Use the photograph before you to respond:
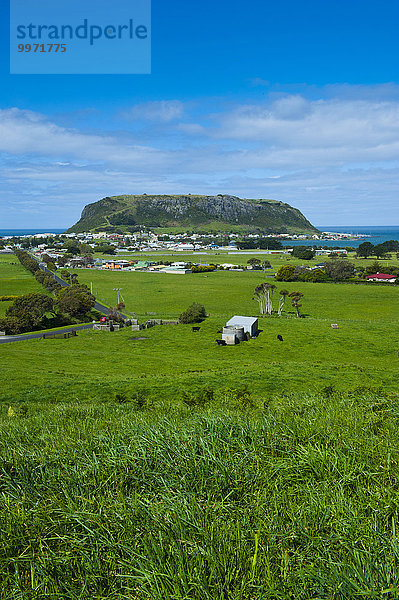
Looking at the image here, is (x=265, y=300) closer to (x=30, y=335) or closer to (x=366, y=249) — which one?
(x=30, y=335)

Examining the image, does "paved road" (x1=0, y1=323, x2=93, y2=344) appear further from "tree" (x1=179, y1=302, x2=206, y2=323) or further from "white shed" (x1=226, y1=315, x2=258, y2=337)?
"white shed" (x1=226, y1=315, x2=258, y2=337)

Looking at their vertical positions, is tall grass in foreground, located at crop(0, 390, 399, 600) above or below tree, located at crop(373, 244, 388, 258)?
below

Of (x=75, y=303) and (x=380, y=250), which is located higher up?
(x=380, y=250)

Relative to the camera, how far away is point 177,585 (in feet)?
15.0

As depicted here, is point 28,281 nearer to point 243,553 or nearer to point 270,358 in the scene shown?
point 270,358

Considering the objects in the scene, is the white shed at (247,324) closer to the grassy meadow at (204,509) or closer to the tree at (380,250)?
the grassy meadow at (204,509)

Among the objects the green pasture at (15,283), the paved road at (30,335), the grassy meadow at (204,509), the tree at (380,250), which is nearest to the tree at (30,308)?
the paved road at (30,335)

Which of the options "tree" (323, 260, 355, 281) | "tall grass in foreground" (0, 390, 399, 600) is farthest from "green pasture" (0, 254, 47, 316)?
"tree" (323, 260, 355, 281)

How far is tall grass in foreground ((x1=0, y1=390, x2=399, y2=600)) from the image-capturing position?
4.77m

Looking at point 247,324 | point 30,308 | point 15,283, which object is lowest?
point 247,324

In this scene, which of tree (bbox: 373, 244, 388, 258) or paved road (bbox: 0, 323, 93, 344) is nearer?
paved road (bbox: 0, 323, 93, 344)

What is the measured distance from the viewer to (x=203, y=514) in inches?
235

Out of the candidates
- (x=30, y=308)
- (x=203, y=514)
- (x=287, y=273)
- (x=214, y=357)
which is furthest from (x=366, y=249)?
(x=203, y=514)

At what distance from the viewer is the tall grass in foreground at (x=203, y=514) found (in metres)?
4.77
